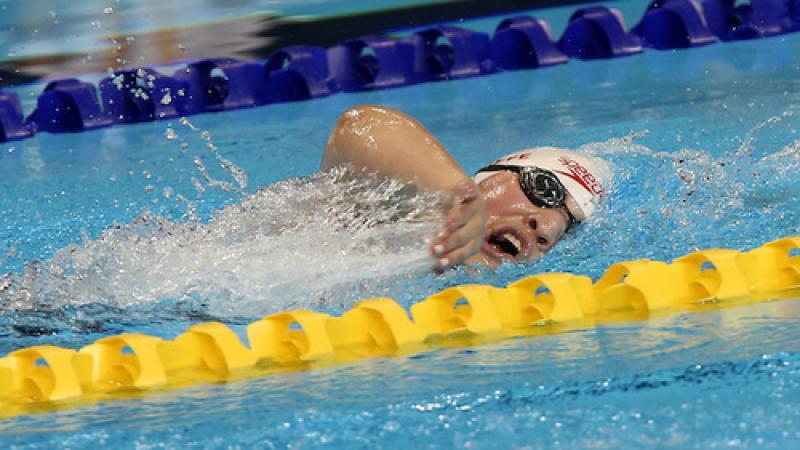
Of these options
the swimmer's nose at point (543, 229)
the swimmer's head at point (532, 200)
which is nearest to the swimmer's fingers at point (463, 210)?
the swimmer's head at point (532, 200)

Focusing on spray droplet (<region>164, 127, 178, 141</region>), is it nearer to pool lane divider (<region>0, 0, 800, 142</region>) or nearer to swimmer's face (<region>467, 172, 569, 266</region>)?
pool lane divider (<region>0, 0, 800, 142</region>)

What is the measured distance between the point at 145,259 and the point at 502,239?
852 mm

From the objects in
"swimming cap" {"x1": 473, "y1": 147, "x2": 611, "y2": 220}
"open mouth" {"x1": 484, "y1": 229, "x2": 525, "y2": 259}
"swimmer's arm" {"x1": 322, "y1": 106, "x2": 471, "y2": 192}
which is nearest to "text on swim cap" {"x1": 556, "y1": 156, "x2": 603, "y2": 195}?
"swimming cap" {"x1": 473, "y1": 147, "x2": 611, "y2": 220}

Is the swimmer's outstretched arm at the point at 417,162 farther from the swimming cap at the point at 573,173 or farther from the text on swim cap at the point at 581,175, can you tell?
the text on swim cap at the point at 581,175

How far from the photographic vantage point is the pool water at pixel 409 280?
1831 mm

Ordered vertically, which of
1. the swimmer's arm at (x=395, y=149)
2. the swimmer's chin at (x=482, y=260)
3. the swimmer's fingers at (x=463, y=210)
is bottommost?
the swimmer's chin at (x=482, y=260)

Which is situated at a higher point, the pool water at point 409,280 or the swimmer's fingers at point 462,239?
the swimmer's fingers at point 462,239

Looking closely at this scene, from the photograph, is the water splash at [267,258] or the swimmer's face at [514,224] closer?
the water splash at [267,258]

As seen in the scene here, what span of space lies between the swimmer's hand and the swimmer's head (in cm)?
28

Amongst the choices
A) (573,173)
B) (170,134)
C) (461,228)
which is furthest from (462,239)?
(170,134)

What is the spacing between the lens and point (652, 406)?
1.84 metres

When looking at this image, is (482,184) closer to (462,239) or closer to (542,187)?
(542,187)

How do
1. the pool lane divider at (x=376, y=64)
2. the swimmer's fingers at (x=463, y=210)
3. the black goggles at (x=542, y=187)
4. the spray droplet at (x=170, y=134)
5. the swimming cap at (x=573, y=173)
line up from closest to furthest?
the swimmer's fingers at (x=463, y=210) → the black goggles at (x=542, y=187) → the swimming cap at (x=573, y=173) → the spray droplet at (x=170, y=134) → the pool lane divider at (x=376, y=64)

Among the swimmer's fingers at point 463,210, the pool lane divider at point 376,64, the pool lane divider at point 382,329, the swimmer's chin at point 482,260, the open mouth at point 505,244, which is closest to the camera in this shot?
the pool lane divider at point 382,329
